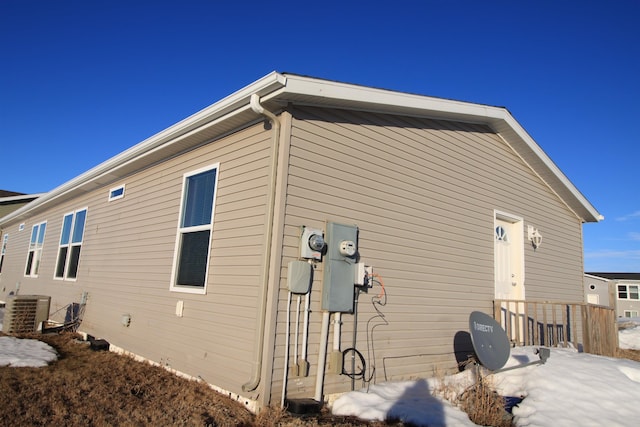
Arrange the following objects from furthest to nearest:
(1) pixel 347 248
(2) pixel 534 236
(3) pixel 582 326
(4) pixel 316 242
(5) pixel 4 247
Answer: (5) pixel 4 247 < (2) pixel 534 236 < (3) pixel 582 326 < (1) pixel 347 248 < (4) pixel 316 242

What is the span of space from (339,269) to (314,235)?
21.2 inches

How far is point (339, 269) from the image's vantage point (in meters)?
4.84

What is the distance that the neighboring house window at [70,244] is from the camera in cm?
965

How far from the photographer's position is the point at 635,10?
26.8 feet

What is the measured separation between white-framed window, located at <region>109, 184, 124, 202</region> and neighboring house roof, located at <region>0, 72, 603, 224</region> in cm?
24

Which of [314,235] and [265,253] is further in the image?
[314,235]

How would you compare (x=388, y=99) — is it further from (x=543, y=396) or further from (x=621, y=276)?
(x=621, y=276)

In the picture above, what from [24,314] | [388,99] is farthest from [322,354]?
[24,314]

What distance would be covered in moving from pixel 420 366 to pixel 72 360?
4870mm

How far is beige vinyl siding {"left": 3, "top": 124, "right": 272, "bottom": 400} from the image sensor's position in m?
4.71

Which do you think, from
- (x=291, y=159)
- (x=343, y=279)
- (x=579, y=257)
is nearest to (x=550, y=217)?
(x=579, y=257)

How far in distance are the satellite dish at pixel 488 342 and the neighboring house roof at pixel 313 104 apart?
2.85m

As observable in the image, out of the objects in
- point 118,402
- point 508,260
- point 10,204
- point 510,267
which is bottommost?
point 118,402

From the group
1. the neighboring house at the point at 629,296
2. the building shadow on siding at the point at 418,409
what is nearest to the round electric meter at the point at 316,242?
the building shadow on siding at the point at 418,409
